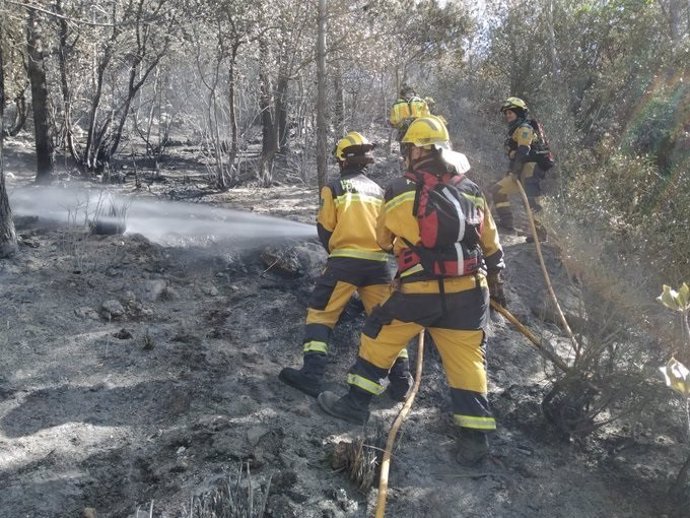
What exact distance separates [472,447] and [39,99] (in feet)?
23.1

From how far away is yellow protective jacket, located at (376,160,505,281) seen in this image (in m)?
3.48

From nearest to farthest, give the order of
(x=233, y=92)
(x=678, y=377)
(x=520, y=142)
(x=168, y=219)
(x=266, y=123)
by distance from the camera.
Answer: (x=678, y=377), (x=168, y=219), (x=520, y=142), (x=233, y=92), (x=266, y=123)

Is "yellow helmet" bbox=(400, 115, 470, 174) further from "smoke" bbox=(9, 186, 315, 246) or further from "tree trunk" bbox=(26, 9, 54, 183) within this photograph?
"tree trunk" bbox=(26, 9, 54, 183)

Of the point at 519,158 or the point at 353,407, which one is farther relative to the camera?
the point at 519,158

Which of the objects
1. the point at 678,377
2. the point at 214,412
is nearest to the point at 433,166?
the point at 214,412

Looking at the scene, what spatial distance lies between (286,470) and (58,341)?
2049 mm

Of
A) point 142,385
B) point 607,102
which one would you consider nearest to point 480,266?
point 142,385

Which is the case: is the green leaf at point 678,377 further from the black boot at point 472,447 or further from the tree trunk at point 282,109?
the tree trunk at point 282,109

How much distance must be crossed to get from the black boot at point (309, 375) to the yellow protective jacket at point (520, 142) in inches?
155

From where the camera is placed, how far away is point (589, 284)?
394 cm

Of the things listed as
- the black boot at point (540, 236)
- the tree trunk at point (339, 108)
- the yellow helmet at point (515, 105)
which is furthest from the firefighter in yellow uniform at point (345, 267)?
the tree trunk at point (339, 108)

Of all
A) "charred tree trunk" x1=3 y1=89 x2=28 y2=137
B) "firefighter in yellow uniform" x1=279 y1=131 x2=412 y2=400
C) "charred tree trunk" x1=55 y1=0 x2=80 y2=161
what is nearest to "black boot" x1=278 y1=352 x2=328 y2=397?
"firefighter in yellow uniform" x1=279 y1=131 x2=412 y2=400

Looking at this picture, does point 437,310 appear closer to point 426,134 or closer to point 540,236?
point 426,134

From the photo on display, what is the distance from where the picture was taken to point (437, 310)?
3.48 m
